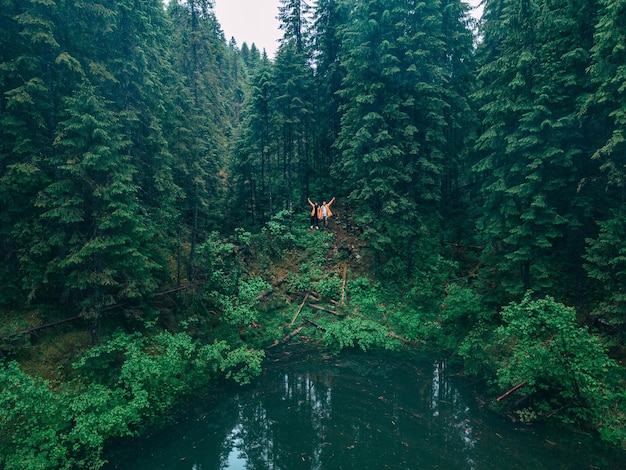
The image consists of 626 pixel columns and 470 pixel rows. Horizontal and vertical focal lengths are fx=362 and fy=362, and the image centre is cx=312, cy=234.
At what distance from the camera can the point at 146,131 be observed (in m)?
16.0

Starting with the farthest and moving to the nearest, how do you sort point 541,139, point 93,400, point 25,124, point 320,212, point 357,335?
point 320,212
point 357,335
point 541,139
point 25,124
point 93,400

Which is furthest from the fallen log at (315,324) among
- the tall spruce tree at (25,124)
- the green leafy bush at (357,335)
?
the tall spruce tree at (25,124)

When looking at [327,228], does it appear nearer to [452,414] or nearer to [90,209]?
[452,414]

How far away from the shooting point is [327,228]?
24.3 m

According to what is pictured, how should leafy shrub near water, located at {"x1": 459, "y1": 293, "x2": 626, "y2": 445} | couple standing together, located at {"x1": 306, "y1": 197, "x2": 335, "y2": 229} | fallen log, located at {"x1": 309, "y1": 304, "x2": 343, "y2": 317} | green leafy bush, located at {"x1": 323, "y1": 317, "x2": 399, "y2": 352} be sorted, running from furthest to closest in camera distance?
couple standing together, located at {"x1": 306, "y1": 197, "x2": 335, "y2": 229}, fallen log, located at {"x1": 309, "y1": 304, "x2": 343, "y2": 317}, green leafy bush, located at {"x1": 323, "y1": 317, "x2": 399, "y2": 352}, leafy shrub near water, located at {"x1": 459, "y1": 293, "x2": 626, "y2": 445}

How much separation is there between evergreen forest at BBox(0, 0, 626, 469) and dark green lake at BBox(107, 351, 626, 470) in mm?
872

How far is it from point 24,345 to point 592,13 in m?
23.0

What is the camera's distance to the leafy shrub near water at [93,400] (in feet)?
30.6

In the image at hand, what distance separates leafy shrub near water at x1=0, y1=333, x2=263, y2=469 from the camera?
934cm

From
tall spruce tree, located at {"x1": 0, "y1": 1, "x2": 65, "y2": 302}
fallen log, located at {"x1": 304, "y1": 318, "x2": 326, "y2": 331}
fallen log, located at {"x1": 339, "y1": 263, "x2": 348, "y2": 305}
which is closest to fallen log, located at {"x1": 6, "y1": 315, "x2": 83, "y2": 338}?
tall spruce tree, located at {"x1": 0, "y1": 1, "x2": 65, "y2": 302}

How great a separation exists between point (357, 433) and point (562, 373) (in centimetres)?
650

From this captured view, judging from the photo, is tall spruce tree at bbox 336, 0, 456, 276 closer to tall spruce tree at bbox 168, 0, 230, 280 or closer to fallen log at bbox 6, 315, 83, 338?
tall spruce tree at bbox 168, 0, 230, 280

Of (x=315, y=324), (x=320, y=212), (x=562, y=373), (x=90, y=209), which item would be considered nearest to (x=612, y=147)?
(x=562, y=373)

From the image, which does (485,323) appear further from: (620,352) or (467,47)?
(467,47)
